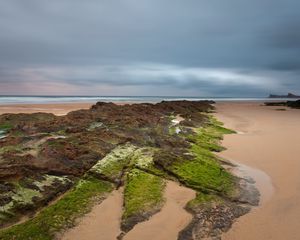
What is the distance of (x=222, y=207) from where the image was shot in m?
5.75

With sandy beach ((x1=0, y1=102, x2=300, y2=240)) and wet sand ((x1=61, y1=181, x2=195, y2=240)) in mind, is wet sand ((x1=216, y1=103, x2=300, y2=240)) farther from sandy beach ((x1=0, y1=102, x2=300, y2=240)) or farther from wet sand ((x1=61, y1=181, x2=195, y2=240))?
wet sand ((x1=61, y1=181, x2=195, y2=240))

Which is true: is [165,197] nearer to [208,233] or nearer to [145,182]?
[145,182]

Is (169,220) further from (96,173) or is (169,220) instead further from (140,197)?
(96,173)

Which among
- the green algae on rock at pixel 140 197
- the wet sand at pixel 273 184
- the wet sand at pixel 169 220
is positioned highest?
the green algae on rock at pixel 140 197

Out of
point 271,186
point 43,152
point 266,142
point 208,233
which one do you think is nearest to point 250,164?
point 271,186

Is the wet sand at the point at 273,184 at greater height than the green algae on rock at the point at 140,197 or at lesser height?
lesser

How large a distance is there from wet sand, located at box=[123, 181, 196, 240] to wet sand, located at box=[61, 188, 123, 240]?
0.31 m

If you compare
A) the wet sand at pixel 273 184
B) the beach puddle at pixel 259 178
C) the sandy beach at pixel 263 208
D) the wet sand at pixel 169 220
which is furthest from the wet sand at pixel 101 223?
the beach puddle at pixel 259 178

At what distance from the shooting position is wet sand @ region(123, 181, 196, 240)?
4934 mm

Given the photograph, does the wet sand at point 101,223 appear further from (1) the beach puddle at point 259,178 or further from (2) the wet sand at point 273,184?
(1) the beach puddle at point 259,178

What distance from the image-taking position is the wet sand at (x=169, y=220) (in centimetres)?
493

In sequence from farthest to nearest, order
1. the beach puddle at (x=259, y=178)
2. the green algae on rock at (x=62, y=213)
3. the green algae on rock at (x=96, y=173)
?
the beach puddle at (x=259, y=178) → the green algae on rock at (x=96, y=173) → the green algae on rock at (x=62, y=213)

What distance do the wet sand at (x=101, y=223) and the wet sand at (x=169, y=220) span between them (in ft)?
1.01

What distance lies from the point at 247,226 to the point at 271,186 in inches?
97.8
